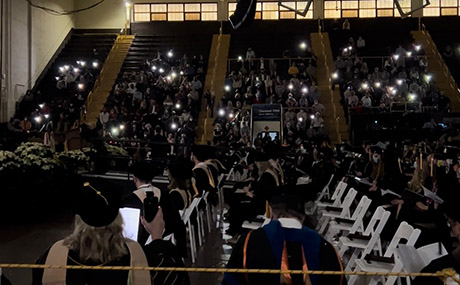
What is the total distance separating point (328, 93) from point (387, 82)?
2.48 meters

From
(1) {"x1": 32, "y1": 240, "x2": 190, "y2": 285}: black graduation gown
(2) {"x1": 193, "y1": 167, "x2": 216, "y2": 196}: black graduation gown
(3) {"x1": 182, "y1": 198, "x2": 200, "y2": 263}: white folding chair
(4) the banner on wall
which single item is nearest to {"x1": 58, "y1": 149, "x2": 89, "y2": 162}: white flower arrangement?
(2) {"x1": 193, "y1": 167, "x2": 216, "y2": 196}: black graduation gown

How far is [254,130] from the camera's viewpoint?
18391mm

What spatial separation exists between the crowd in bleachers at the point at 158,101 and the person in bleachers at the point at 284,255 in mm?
14981

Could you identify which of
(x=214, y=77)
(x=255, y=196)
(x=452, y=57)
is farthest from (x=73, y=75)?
(x=255, y=196)

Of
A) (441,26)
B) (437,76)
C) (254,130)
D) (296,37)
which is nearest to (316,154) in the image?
(254,130)

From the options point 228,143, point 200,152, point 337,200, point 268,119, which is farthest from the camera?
point 228,143

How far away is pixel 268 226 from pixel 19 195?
7788mm

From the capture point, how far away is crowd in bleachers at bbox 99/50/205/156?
20656 millimetres

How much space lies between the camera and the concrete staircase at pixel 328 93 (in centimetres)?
2195

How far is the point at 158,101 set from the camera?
2306 cm

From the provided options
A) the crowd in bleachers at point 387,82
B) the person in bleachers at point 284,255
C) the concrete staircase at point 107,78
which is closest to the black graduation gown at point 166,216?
the person in bleachers at point 284,255

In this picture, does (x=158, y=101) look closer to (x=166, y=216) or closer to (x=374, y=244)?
(x=374, y=244)

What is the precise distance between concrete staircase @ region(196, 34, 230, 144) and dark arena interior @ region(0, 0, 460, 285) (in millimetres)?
94

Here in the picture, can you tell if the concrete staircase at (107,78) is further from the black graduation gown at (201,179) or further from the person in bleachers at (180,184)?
the person in bleachers at (180,184)
